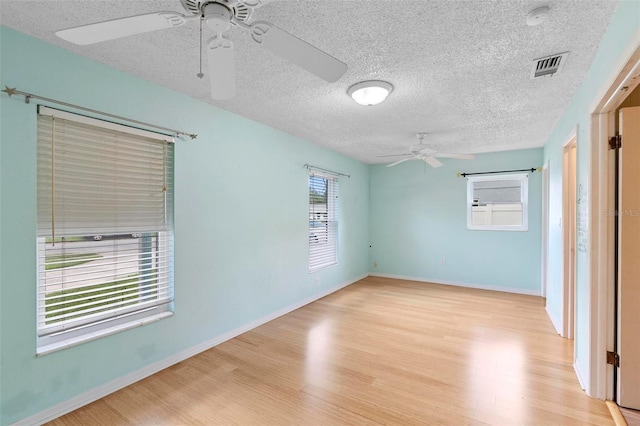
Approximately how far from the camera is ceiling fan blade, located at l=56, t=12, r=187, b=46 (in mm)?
1224

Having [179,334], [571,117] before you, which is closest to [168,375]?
[179,334]

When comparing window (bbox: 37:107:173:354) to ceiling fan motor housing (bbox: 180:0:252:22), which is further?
window (bbox: 37:107:173:354)

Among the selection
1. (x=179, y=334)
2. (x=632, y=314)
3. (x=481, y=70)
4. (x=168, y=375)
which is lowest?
(x=168, y=375)

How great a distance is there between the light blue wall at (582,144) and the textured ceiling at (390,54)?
101 mm

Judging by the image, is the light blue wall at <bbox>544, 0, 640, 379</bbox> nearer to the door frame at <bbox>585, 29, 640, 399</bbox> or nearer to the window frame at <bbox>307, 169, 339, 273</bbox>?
the door frame at <bbox>585, 29, 640, 399</bbox>

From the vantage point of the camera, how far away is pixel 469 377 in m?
2.46

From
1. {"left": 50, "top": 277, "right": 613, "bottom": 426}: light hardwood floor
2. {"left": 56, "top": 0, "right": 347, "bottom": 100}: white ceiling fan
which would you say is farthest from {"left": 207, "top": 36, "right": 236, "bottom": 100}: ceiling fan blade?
{"left": 50, "top": 277, "right": 613, "bottom": 426}: light hardwood floor

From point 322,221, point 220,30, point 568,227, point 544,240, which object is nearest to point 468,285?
point 544,240

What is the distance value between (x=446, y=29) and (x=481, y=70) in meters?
0.70

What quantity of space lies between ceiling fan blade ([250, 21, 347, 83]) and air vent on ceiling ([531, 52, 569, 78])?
1670 mm

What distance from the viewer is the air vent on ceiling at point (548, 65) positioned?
2098 mm

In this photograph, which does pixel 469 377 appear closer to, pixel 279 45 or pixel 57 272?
pixel 279 45

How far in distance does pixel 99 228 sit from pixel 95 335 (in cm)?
78

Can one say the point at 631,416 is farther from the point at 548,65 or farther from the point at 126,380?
the point at 126,380
